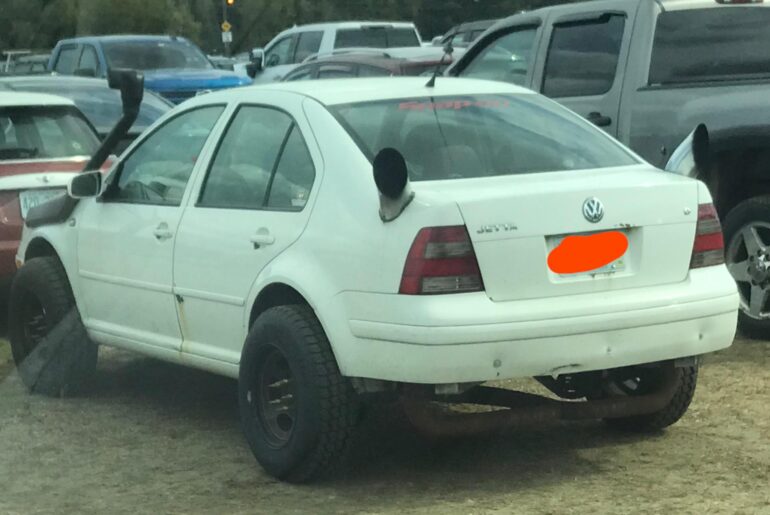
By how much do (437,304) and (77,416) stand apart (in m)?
2.66

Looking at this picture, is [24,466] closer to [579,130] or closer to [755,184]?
[579,130]

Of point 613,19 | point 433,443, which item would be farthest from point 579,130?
point 613,19

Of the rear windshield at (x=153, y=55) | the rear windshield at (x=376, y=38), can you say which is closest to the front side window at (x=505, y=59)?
the rear windshield at (x=153, y=55)

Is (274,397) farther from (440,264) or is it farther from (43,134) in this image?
(43,134)

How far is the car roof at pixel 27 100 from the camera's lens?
10.6 metres

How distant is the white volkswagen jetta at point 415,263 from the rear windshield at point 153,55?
656 inches

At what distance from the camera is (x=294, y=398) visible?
610cm

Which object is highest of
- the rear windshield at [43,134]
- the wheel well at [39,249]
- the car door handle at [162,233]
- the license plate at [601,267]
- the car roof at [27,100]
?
the license plate at [601,267]

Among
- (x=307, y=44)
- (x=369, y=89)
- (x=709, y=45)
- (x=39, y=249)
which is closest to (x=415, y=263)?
(x=369, y=89)

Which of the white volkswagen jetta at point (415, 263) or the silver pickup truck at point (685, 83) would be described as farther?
the silver pickup truck at point (685, 83)

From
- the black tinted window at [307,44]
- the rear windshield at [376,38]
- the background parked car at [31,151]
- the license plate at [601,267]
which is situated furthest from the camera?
the rear windshield at [376,38]

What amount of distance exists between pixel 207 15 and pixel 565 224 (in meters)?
71.5

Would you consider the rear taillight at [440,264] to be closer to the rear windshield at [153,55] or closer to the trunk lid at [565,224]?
the trunk lid at [565,224]

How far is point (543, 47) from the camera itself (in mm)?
10234
